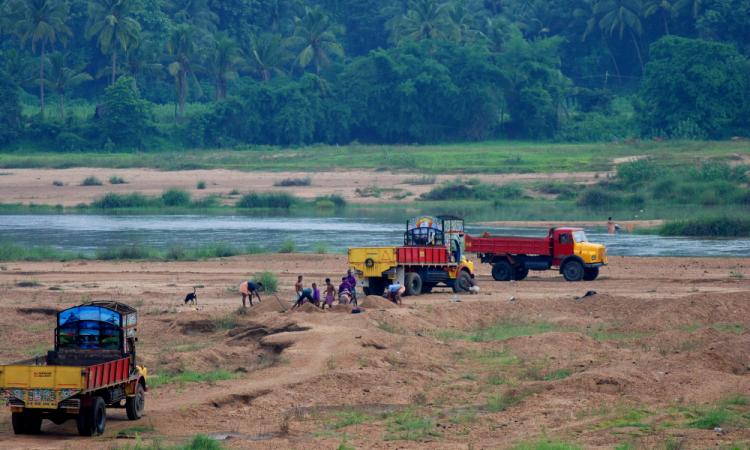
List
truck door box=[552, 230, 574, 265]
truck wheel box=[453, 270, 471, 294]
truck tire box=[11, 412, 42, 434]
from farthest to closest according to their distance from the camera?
truck door box=[552, 230, 574, 265] < truck wheel box=[453, 270, 471, 294] < truck tire box=[11, 412, 42, 434]

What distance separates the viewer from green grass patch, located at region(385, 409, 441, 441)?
57.1ft

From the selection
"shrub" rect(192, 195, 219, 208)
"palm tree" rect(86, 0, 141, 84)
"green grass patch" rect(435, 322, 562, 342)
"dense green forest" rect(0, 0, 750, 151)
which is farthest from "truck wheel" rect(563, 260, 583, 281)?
"palm tree" rect(86, 0, 141, 84)

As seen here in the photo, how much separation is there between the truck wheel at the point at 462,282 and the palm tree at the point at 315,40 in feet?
211

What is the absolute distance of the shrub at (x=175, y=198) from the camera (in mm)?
70625

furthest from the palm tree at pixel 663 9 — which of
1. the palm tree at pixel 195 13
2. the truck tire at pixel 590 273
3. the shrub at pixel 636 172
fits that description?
the truck tire at pixel 590 273

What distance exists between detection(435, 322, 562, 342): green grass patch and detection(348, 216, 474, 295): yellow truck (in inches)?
183

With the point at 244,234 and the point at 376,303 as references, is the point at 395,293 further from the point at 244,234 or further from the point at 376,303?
the point at 244,234

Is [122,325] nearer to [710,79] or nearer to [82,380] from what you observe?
[82,380]

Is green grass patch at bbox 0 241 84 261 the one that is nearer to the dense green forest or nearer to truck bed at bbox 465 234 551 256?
truck bed at bbox 465 234 551 256

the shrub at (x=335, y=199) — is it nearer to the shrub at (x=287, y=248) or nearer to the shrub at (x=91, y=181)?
the shrub at (x=91, y=181)

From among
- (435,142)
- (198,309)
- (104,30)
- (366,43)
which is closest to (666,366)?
(198,309)

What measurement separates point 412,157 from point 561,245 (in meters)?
44.6

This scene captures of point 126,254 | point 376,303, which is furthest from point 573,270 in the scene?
point 126,254

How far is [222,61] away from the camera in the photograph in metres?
93.8
